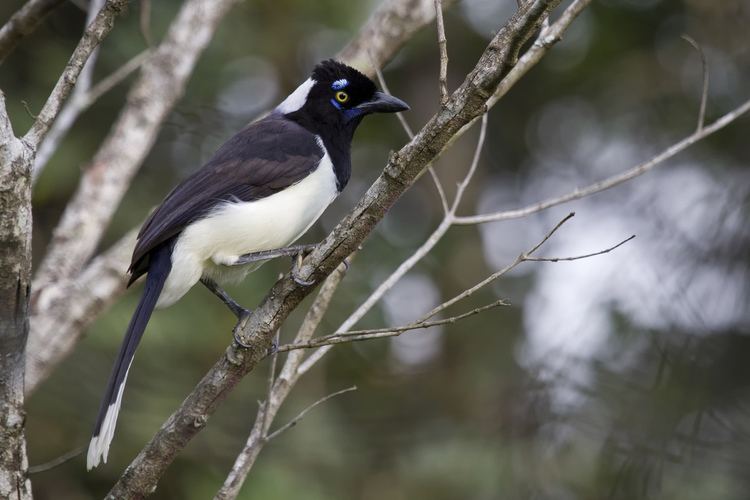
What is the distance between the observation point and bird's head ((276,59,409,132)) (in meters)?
4.46

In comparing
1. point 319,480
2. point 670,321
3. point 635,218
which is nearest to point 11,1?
point 319,480

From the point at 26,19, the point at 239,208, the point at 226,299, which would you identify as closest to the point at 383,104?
the point at 239,208

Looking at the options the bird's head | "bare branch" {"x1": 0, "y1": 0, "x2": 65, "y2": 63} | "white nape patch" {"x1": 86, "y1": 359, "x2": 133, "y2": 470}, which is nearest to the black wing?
the bird's head

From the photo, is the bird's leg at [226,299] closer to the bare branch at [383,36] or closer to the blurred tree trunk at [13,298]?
the bare branch at [383,36]

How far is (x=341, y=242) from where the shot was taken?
2887mm

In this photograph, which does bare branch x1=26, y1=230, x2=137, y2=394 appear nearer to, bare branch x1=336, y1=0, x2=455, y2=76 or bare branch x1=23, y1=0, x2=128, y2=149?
bare branch x1=336, y1=0, x2=455, y2=76

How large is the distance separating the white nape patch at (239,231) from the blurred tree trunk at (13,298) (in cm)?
128

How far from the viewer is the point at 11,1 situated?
6.99 m

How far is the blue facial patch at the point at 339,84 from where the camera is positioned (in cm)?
449

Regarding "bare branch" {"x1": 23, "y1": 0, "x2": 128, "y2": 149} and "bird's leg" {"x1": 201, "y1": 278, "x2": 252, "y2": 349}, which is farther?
"bird's leg" {"x1": 201, "y1": 278, "x2": 252, "y2": 349}

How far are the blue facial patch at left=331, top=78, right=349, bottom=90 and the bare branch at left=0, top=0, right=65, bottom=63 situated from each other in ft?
4.70

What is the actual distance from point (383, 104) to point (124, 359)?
181cm

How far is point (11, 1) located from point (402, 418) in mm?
4425

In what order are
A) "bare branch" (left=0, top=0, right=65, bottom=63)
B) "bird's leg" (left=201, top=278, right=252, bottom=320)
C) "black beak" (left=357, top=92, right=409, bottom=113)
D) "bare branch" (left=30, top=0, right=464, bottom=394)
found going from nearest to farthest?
"bare branch" (left=0, top=0, right=65, bottom=63) → "bird's leg" (left=201, top=278, right=252, bottom=320) → "black beak" (left=357, top=92, right=409, bottom=113) → "bare branch" (left=30, top=0, right=464, bottom=394)
